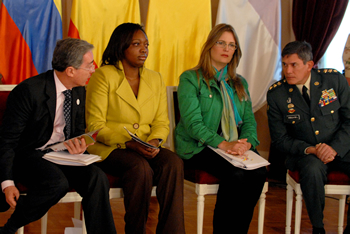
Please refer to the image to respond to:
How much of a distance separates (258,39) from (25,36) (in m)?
2.25

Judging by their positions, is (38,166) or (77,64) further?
(77,64)

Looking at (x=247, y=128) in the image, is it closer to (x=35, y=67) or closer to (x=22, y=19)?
(x=35, y=67)

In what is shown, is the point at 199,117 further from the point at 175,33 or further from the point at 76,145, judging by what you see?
the point at 175,33

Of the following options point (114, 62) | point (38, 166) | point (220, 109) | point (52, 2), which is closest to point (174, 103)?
point (220, 109)

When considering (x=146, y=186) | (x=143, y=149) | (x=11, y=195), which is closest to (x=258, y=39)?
(x=143, y=149)

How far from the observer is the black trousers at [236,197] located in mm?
2166

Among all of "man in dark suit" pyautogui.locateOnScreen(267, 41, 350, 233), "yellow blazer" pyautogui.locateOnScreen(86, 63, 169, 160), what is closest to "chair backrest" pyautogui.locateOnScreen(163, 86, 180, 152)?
"yellow blazer" pyautogui.locateOnScreen(86, 63, 169, 160)

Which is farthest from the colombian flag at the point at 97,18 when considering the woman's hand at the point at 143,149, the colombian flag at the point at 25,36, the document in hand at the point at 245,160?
the document in hand at the point at 245,160

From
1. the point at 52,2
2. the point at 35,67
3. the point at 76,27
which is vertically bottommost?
the point at 35,67

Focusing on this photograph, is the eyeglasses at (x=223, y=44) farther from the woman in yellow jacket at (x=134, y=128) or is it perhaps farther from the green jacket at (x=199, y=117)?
the woman in yellow jacket at (x=134, y=128)

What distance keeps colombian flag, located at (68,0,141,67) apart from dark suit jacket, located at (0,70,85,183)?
4.23ft

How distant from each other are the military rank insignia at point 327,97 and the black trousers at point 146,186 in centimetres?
109

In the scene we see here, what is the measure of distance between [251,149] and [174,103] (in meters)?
0.61

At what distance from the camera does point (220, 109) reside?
98.9 inches
